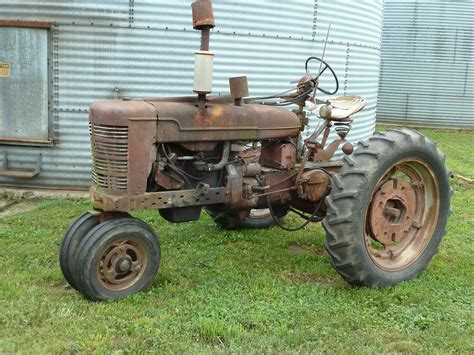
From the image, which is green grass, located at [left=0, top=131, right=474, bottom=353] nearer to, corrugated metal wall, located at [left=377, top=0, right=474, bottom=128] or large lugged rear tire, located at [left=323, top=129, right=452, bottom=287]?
large lugged rear tire, located at [left=323, top=129, right=452, bottom=287]

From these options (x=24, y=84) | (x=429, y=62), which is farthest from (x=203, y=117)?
(x=429, y=62)

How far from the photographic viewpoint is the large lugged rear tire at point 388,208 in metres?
4.59

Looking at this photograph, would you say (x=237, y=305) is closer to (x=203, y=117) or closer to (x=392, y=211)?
(x=203, y=117)

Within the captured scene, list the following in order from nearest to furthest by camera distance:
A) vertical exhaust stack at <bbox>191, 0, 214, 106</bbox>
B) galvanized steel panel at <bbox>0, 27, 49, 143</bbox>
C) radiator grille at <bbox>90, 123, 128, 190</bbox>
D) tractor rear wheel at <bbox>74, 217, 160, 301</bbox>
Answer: tractor rear wheel at <bbox>74, 217, 160, 301</bbox>, radiator grille at <bbox>90, 123, 128, 190</bbox>, vertical exhaust stack at <bbox>191, 0, 214, 106</bbox>, galvanized steel panel at <bbox>0, 27, 49, 143</bbox>

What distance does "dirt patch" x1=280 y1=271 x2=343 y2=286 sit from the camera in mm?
5037

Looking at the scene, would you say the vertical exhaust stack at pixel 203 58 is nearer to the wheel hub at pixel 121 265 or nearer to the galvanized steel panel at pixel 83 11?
the wheel hub at pixel 121 265

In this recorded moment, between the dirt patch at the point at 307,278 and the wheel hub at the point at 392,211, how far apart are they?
20.3 inches

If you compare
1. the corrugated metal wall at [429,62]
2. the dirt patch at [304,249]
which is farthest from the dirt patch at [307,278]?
the corrugated metal wall at [429,62]

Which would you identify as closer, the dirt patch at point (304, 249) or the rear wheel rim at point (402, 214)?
the rear wheel rim at point (402, 214)

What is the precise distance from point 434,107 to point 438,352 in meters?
16.2

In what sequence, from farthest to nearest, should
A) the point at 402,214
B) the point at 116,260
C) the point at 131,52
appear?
the point at 131,52
the point at 402,214
the point at 116,260

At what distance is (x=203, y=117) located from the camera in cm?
469

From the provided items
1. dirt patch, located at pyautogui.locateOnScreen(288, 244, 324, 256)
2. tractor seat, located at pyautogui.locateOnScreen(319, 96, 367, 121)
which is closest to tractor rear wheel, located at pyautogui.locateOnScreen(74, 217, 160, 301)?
dirt patch, located at pyautogui.locateOnScreen(288, 244, 324, 256)

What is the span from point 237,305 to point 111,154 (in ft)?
4.74
